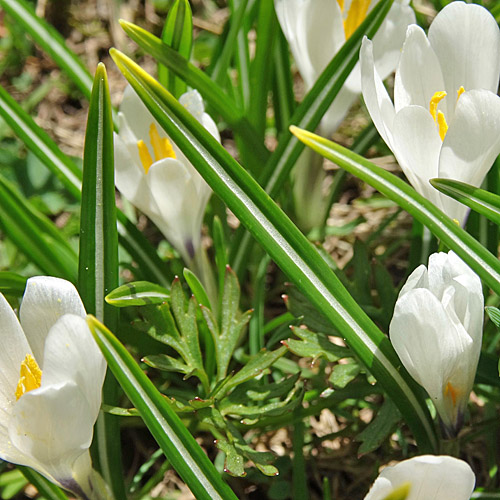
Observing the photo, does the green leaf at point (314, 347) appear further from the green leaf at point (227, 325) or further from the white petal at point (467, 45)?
the white petal at point (467, 45)

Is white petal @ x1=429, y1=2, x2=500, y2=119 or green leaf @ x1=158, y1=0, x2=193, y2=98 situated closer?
white petal @ x1=429, y1=2, x2=500, y2=119

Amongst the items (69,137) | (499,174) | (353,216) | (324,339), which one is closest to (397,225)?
(353,216)

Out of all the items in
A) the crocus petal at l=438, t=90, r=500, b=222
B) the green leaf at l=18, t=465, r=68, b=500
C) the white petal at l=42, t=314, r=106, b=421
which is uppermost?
the crocus petal at l=438, t=90, r=500, b=222

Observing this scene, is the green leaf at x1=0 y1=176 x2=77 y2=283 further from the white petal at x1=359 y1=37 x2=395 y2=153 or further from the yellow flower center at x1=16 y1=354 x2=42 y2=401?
the white petal at x1=359 y1=37 x2=395 y2=153

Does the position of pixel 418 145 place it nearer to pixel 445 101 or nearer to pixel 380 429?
pixel 445 101

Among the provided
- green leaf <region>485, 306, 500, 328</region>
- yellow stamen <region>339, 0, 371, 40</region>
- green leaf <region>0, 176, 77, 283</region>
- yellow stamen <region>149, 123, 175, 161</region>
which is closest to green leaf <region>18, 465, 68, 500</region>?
green leaf <region>0, 176, 77, 283</region>

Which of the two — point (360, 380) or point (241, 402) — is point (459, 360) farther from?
point (241, 402)

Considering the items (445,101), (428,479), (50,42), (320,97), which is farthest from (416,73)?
(50,42)
